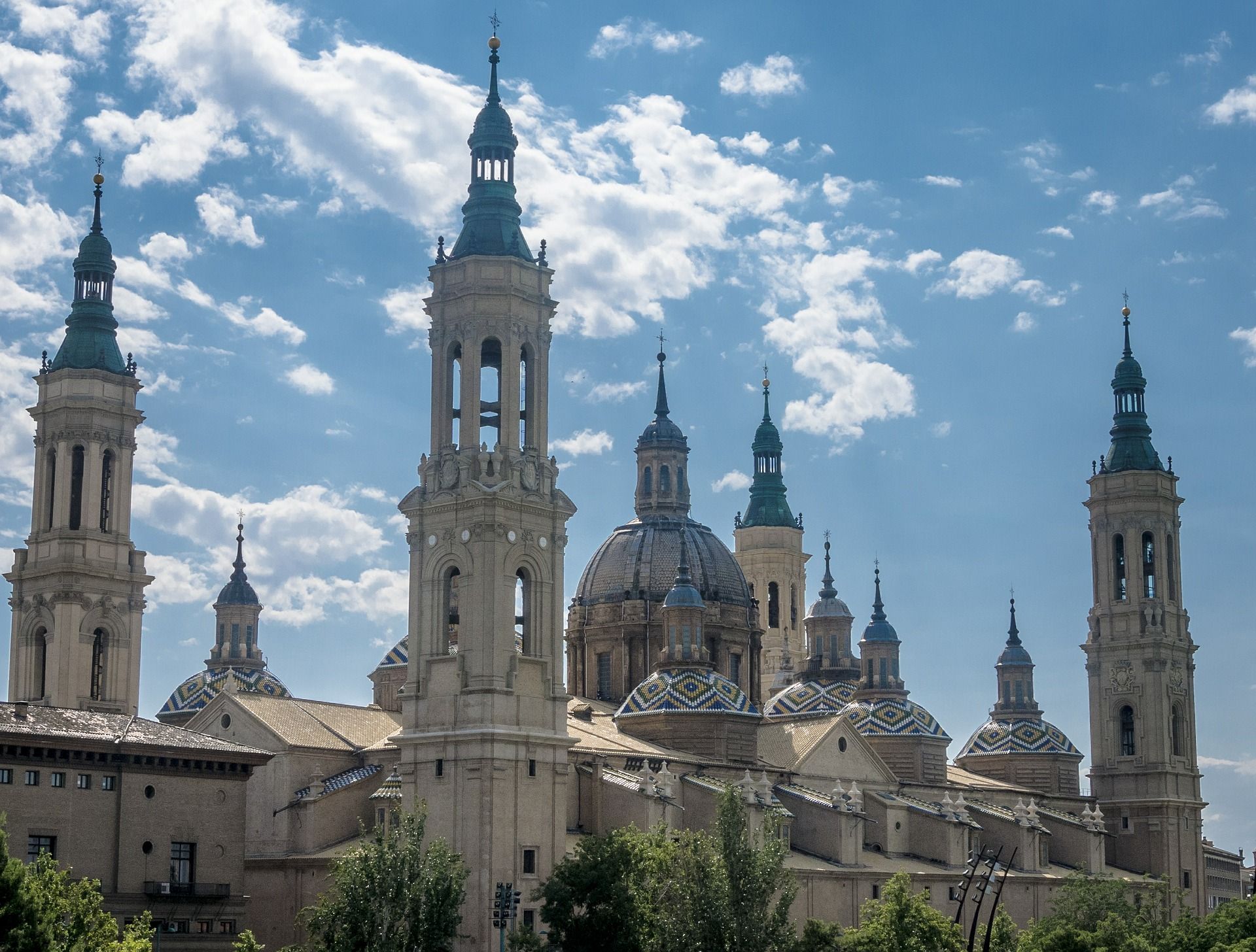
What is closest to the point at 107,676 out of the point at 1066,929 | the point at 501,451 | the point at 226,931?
the point at 226,931

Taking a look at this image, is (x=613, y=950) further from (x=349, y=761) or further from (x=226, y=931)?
(x=349, y=761)

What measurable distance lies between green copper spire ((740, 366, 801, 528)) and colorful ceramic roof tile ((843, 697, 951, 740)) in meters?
26.0

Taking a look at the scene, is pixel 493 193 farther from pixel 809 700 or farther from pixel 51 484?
pixel 809 700

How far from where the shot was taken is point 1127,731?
3868 inches

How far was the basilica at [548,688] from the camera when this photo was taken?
63688 mm

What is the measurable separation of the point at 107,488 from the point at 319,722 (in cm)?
1488

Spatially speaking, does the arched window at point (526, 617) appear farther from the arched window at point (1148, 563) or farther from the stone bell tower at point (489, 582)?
the arched window at point (1148, 563)

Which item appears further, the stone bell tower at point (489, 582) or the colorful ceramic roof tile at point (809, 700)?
the colorful ceramic roof tile at point (809, 700)

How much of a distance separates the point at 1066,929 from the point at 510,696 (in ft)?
60.4

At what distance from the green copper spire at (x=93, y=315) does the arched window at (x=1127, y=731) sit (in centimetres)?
4999

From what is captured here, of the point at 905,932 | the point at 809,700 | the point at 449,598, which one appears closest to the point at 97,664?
the point at 449,598

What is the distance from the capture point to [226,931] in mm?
64625

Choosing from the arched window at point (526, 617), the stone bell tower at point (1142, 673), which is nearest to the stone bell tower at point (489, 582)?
the arched window at point (526, 617)

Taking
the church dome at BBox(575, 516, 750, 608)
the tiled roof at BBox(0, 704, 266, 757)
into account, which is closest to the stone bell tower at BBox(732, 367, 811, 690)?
the church dome at BBox(575, 516, 750, 608)
